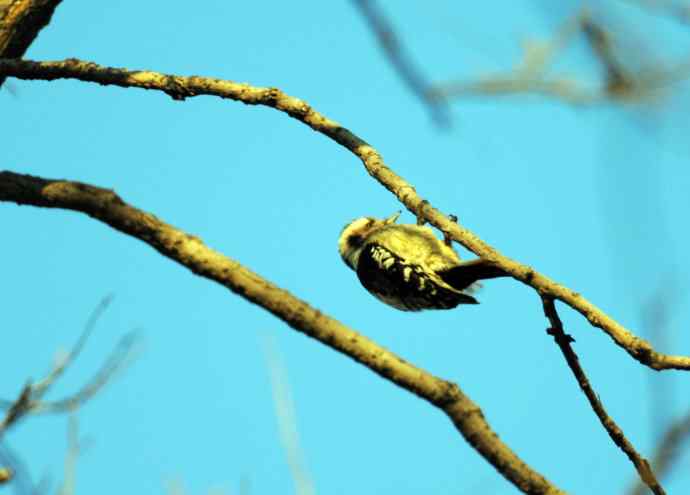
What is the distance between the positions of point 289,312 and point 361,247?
4.90 metres

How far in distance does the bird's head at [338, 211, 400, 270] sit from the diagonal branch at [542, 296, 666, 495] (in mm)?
3860

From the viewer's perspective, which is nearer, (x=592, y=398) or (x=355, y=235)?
(x=592, y=398)

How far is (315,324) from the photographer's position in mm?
2520

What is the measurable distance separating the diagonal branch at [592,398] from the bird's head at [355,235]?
386cm

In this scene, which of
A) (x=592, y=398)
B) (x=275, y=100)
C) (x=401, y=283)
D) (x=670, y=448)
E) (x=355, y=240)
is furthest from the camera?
(x=355, y=240)

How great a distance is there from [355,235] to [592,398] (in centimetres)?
444

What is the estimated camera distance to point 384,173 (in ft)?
15.2

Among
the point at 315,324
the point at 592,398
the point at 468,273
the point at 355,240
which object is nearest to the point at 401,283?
the point at 468,273

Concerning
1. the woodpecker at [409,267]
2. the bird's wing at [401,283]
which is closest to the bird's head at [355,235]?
the woodpecker at [409,267]

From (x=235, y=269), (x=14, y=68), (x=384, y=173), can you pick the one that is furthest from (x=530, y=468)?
(x=14, y=68)

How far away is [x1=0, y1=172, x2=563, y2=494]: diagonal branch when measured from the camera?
247cm

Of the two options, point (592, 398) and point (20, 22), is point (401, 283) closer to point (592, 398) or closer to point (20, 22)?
point (20, 22)

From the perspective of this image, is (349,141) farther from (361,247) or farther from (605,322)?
A: (361,247)

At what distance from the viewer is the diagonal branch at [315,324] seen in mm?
2467
